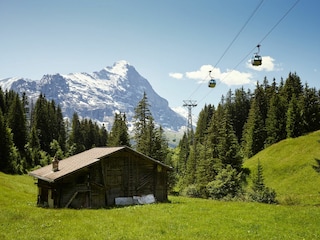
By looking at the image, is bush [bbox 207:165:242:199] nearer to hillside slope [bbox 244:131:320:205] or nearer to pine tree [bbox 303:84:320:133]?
hillside slope [bbox 244:131:320:205]

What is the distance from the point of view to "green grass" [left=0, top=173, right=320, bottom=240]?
2131cm

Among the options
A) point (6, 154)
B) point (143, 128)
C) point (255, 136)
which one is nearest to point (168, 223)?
point (143, 128)

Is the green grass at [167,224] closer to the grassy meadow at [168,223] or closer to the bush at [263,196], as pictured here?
the grassy meadow at [168,223]

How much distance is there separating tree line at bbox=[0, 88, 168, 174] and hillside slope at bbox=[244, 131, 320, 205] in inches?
866

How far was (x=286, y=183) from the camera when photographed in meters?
59.9

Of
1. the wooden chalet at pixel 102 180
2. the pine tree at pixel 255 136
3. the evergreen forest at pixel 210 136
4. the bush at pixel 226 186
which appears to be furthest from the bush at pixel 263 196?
the pine tree at pixel 255 136

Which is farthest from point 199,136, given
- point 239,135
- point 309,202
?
point 309,202

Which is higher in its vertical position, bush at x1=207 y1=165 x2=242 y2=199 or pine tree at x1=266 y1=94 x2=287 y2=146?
pine tree at x1=266 y1=94 x2=287 y2=146

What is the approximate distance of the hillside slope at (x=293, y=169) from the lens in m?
52.9

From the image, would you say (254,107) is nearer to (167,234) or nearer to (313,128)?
(313,128)

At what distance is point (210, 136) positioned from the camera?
72812 millimetres

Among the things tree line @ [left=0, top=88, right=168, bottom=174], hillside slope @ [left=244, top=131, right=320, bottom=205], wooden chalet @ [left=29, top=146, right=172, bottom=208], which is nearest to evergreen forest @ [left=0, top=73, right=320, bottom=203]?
tree line @ [left=0, top=88, right=168, bottom=174]

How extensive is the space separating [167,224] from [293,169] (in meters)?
46.6

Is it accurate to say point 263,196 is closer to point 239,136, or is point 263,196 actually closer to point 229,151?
point 229,151
